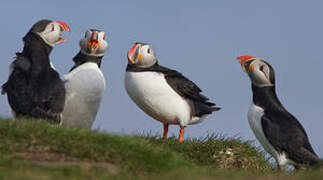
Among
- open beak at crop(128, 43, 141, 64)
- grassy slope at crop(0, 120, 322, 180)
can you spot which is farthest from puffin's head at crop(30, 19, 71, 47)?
grassy slope at crop(0, 120, 322, 180)

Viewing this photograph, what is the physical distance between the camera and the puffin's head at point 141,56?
35.6 feet

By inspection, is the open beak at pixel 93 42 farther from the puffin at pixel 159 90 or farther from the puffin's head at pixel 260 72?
the puffin's head at pixel 260 72

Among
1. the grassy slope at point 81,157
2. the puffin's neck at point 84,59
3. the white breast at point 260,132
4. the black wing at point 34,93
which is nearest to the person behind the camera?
the grassy slope at point 81,157

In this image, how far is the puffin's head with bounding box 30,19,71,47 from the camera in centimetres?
998

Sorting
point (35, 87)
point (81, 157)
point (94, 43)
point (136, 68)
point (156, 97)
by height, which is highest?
point (94, 43)

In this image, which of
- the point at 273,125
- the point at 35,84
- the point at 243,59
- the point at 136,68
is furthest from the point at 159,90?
the point at 35,84

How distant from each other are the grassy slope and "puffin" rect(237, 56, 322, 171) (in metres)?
1.41

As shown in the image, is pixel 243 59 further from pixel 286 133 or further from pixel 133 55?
pixel 133 55

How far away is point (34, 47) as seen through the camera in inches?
383

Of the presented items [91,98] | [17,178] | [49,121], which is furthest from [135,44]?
[17,178]

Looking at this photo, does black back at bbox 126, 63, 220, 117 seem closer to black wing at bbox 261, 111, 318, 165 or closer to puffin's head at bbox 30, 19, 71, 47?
puffin's head at bbox 30, 19, 71, 47

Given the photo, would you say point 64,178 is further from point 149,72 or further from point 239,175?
point 149,72

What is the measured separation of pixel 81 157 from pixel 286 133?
407 centimetres

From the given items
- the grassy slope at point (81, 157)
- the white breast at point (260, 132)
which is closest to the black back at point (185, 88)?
the white breast at point (260, 132)
